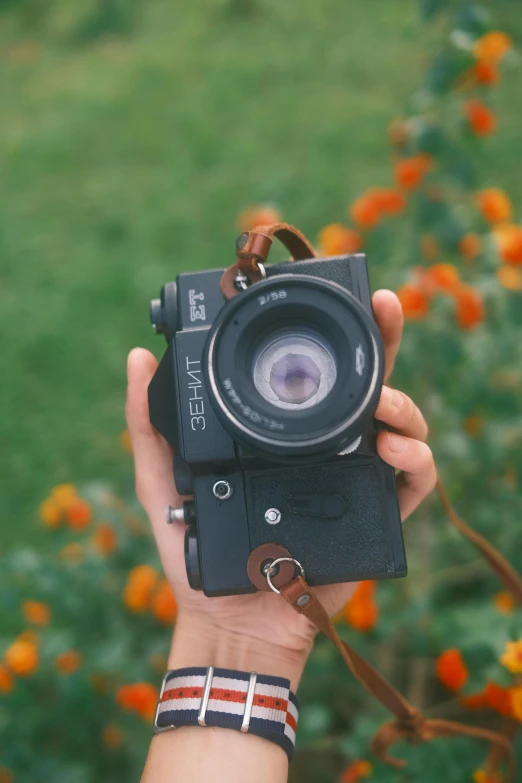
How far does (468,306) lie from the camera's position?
1719mm

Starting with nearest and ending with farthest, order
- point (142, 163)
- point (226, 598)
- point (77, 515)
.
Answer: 1. point (226, 598)
2. point (77, 515)
3. point (142, 163)

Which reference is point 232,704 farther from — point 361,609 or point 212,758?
point 361,609

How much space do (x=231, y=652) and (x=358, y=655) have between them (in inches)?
9.3

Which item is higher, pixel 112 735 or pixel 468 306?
pixel 468 306

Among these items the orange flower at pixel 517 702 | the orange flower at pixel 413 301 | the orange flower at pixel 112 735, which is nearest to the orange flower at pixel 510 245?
the orange flower at pixel 413 301

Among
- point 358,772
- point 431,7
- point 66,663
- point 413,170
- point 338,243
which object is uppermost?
point 431,7

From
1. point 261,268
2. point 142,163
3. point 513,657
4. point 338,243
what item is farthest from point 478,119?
point 142,163

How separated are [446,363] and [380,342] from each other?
28.9 inches

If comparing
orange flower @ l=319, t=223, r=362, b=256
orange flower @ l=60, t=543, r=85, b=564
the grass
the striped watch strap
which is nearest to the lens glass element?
the striped watch strap

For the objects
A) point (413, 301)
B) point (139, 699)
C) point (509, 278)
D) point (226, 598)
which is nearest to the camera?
point (226, 598)

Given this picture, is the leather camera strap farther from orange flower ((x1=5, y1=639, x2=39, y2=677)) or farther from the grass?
the grass

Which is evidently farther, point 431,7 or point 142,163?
point 142,163

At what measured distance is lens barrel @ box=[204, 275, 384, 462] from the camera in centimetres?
110

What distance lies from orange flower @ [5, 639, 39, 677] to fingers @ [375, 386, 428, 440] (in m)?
0.97
